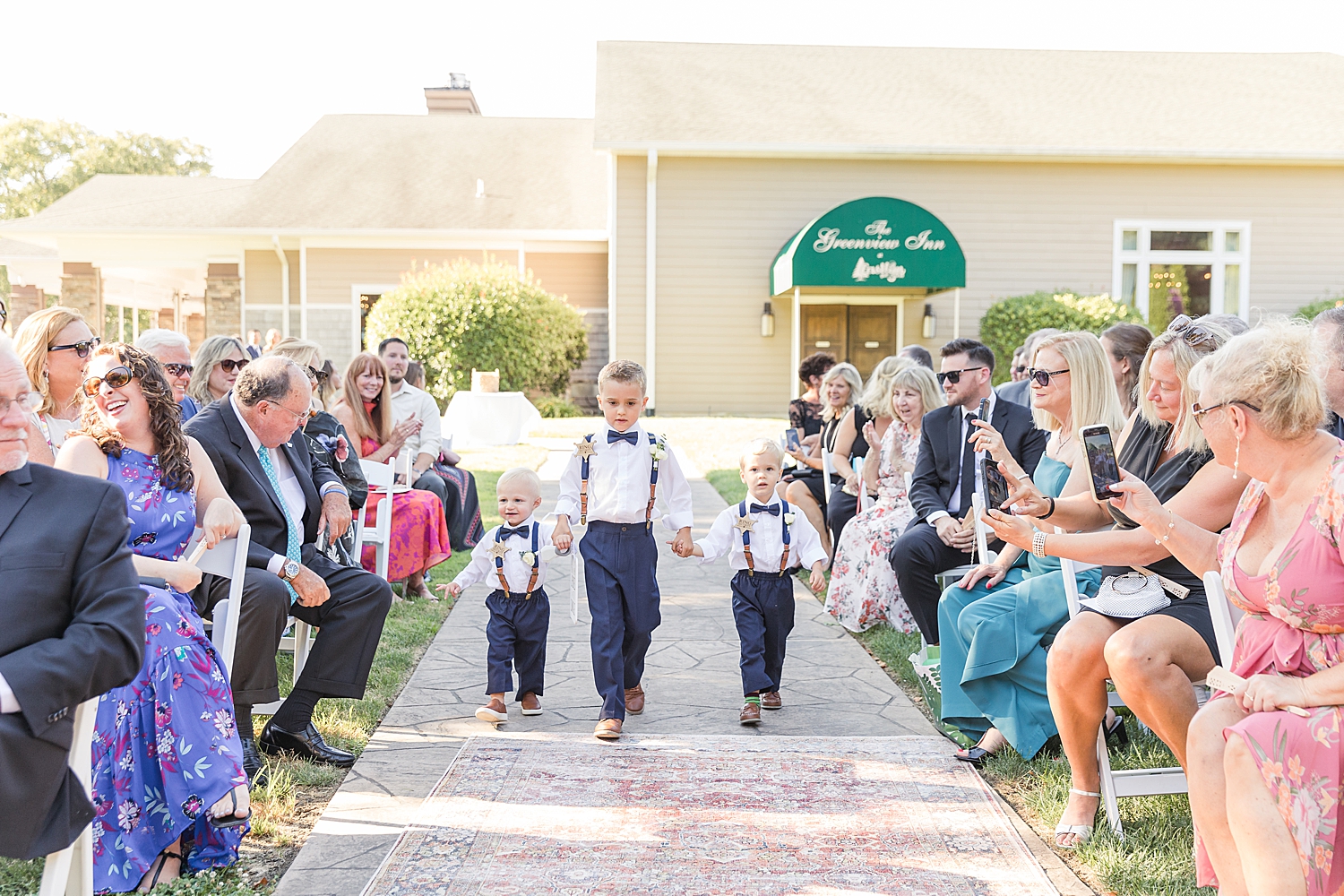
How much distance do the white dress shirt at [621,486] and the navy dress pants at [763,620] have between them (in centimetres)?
42

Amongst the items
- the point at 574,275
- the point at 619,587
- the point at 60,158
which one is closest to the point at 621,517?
the point at 619,587

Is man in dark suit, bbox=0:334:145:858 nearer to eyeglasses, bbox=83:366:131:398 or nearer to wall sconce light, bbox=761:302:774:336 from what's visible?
eyeglasses, bbox=83:366:131:398

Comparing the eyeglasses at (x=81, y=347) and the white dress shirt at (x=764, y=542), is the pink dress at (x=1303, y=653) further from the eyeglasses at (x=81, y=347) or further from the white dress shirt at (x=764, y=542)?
the eyeglasses at (x=81, y=347)

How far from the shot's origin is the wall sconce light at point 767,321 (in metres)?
20.1

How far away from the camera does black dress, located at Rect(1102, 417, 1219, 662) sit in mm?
3557

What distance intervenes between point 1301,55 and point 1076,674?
26072 mm

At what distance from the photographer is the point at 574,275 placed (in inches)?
881

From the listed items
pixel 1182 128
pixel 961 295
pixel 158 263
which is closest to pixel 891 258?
pixel 961 295

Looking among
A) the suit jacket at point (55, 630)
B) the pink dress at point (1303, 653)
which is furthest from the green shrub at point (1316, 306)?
the suit jacket at point (55, 630)

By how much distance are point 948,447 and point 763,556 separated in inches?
58.5

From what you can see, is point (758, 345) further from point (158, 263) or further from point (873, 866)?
point (873, 866)

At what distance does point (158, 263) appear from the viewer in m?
23.1

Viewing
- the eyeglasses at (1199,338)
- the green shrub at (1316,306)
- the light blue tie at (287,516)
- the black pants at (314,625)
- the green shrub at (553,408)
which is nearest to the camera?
the eyeglasses at (1199,338)

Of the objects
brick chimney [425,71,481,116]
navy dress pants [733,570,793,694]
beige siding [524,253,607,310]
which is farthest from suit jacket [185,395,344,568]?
brick chimney [425,71,481,116]
